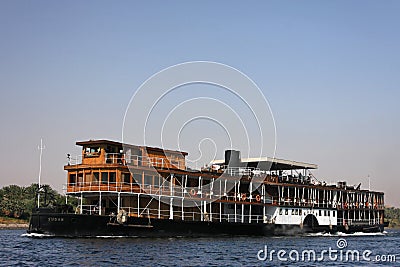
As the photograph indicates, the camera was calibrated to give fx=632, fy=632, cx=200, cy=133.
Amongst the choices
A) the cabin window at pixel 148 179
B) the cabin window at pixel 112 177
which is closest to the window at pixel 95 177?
the cabin window at pixel 112 177

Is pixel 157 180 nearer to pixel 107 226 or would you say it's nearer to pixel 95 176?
pixel 95 176

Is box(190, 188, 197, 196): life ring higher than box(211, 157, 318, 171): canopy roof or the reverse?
the reverse

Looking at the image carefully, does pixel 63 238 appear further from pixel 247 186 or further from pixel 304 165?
pixel 304 165

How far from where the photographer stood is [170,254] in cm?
3422

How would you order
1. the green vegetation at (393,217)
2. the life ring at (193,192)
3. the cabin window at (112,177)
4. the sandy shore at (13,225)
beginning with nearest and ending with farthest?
the cabin window at (112,177) < the life ring at (193,192) < the sandy shore at (13,225) < the green vegetation at (393,217)

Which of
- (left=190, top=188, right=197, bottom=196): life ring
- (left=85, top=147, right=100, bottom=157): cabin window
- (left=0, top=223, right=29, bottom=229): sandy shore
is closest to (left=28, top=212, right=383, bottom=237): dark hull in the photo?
(left=190, top=188, right=197, bottom=196): life ring

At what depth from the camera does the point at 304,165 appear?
64.5 meters

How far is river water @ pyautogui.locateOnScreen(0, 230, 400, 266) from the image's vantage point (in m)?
30.9

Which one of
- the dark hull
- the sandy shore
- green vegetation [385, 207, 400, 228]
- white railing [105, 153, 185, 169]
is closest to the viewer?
the dark hull

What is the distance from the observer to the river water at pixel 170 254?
101 ft

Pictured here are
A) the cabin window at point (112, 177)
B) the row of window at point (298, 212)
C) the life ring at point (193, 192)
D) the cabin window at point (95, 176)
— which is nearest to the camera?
the cabin window at point (112, 177)

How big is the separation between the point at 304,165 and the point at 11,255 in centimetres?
3721

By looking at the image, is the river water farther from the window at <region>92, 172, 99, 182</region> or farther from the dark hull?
the window at <region>92, 172, 99, 182</region>

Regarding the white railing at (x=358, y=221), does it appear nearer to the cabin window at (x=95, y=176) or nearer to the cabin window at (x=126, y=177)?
the cabin window at (x=126, y=177)
